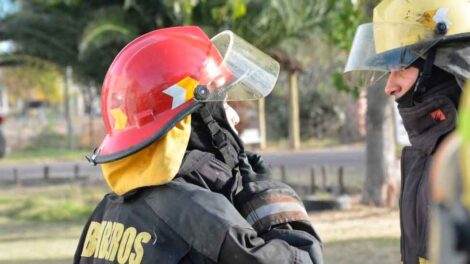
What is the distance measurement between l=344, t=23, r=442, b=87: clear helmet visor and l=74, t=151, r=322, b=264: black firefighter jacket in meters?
0.76

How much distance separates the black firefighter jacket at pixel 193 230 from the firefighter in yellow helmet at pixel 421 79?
483 millimetres

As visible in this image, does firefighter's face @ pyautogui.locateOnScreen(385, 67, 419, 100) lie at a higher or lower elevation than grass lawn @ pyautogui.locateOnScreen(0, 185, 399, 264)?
higher

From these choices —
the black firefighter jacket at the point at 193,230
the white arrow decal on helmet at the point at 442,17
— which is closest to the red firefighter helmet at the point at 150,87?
A: the black firefighter jacket at the point at 193,230

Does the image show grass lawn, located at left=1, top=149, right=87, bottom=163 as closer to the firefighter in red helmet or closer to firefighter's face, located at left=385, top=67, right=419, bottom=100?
firefighter's face, located at left=385, top=67, right=419, bottom=100

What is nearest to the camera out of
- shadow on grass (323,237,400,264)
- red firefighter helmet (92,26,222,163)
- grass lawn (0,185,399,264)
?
red firefighter helmet (92,26,222,163)

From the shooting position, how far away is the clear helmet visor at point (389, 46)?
246 cm

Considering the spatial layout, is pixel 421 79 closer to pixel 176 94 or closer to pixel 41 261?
pixel 176 94

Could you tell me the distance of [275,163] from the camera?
15.9 meters

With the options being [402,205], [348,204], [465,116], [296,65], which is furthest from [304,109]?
[465,116]

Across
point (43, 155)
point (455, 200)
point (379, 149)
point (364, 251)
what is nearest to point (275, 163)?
point (379, 149)

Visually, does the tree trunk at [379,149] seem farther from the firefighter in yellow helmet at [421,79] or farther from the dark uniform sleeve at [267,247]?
the dark uniform sleeve at [267,247]

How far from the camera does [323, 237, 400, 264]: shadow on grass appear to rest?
6699 mm

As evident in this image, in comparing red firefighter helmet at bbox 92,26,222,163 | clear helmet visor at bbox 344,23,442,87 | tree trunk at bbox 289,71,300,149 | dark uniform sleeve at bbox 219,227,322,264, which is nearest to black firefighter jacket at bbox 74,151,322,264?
dark uniform sleeve at bbox 219,227,322,264

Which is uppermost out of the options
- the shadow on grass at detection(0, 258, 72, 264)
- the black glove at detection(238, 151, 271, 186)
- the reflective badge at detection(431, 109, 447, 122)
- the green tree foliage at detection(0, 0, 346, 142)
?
the reflective badge at detection(431, 109, 447, 122)
